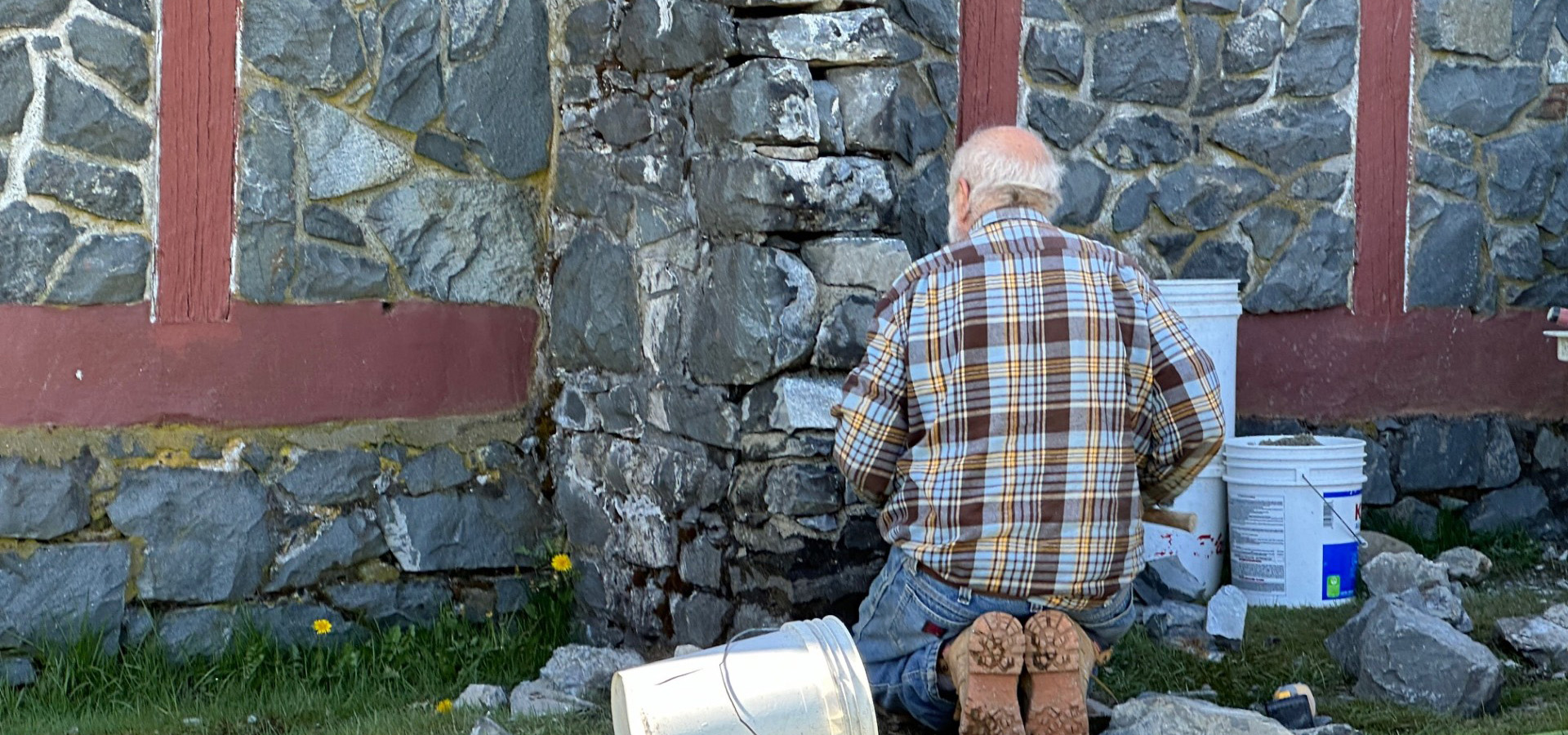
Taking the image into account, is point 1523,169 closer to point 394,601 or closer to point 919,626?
point 919,626

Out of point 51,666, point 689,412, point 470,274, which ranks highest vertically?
point 470,274

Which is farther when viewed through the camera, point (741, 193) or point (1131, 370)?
point (741, 193)

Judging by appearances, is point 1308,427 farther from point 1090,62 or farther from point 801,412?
point 801,412

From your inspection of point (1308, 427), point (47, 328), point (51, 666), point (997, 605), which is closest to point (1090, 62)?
point (1308, 427)

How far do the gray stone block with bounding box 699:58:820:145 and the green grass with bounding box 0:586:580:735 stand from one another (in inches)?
54.8

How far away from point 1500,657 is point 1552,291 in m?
1.85

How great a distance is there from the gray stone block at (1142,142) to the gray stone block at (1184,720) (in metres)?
1.99

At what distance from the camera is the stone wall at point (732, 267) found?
12.3ft

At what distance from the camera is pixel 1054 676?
10.2 feet

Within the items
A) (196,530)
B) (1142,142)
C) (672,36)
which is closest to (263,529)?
(196,530)

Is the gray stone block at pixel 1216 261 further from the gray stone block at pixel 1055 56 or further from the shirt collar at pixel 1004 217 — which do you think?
the shirt collar at pixel 1004 217

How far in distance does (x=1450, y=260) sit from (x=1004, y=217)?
2.60m

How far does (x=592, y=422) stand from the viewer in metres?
4.60

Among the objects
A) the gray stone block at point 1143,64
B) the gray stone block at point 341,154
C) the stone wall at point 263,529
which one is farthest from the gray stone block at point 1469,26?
the gray stone block at point 341,154
